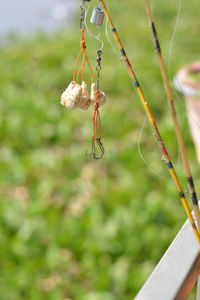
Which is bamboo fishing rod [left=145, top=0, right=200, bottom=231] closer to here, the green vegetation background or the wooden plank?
the wooden plank

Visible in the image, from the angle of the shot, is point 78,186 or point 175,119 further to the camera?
point 78,186

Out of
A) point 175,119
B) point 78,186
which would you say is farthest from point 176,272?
point 78,186

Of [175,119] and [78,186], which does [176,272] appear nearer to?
[175,119]

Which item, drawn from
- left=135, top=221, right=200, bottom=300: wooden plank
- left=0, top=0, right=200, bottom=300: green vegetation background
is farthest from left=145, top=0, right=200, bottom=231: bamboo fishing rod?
left=0, top=0, right=200, bottom=300: green vegetation background

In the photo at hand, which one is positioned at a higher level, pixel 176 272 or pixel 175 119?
pixel 175 119

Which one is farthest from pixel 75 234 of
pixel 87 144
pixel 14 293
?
pixel 87 144

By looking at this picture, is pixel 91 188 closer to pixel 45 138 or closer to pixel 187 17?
pixel 45 138

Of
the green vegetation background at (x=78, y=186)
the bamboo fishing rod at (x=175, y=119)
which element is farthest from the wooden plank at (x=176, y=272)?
the green vegetation background at (x=78, y=186)
